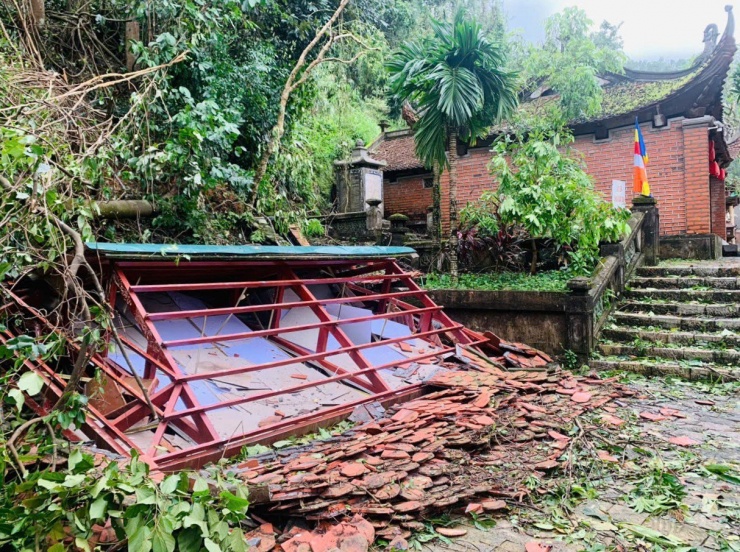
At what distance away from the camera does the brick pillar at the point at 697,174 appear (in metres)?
10.4

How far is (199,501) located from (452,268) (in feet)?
20.9

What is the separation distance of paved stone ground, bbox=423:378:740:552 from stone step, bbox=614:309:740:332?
2.74 m

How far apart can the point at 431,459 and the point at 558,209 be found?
210 inches

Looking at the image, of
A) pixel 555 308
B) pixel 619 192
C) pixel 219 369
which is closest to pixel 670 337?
pixel 555 308

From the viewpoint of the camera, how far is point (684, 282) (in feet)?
24.5

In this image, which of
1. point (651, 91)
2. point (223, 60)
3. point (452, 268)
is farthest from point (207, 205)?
point (651, 91)

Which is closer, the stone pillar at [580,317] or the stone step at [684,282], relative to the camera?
the stone pillar at [580,317]

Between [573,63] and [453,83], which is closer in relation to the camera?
[453,83]

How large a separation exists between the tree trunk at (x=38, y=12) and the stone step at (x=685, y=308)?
8.68 metres

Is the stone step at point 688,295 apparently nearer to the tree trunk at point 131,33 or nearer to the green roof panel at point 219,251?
the green roof panel at point 219,251

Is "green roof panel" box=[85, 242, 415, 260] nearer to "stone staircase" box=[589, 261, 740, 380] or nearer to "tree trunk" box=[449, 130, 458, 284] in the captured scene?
"tree trunk" box=[449, 130, 458, 284]

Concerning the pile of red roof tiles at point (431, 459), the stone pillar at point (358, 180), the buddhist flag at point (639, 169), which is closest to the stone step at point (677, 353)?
the pile of red roof tiles at point (431, 459)

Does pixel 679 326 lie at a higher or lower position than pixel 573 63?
lower

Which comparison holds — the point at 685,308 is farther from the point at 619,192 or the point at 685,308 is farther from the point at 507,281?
the point at 619,192
